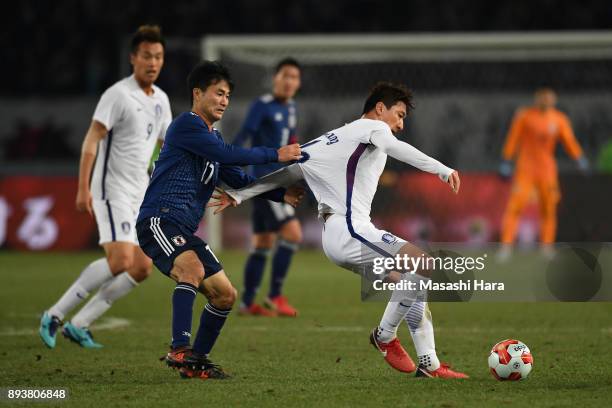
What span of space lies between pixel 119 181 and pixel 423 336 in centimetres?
252

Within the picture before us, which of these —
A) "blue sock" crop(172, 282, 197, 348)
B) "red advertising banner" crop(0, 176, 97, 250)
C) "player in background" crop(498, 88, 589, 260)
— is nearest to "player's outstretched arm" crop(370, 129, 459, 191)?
"blue sock" crop(172, 282, 197, 348)

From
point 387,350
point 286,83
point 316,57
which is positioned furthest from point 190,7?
point 387,350

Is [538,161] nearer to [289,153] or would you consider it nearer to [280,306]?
[280,306]

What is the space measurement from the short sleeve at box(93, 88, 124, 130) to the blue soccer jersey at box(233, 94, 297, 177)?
7.14 feet

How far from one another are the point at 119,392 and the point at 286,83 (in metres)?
4.43

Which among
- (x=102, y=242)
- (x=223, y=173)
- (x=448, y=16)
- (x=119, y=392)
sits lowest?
(x=119, y=392)

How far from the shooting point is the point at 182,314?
18.1 ft

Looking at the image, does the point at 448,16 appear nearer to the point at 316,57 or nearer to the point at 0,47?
the point at 316,57

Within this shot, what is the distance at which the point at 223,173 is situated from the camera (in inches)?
234

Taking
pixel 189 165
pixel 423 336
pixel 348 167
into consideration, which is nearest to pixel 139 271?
pixel 189 165

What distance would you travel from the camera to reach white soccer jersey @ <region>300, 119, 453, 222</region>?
5.61 metres

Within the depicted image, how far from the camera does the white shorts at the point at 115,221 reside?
275 inches

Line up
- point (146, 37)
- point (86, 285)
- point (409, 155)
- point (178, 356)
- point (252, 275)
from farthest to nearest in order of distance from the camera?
point (252, 275), point (86, 285), point (146, 37), point (178, 356), point (409, 155)

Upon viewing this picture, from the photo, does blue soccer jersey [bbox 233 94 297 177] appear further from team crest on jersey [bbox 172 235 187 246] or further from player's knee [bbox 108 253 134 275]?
team crest on jersey [bbox 172 235 187 246]
